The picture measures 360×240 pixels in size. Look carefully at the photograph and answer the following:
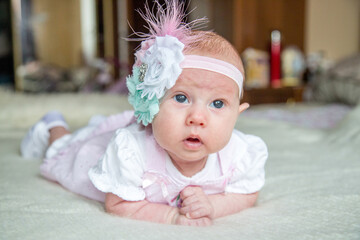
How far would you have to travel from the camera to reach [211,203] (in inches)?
32.0

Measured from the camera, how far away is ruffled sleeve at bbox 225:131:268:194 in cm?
87

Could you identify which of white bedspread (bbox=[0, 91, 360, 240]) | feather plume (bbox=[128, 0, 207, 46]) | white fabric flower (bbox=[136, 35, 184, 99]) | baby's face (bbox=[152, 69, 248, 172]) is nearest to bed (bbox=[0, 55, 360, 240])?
white bedspread (bbox=[0, 91, 360, 240])

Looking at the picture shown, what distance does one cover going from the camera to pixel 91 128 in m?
1.25

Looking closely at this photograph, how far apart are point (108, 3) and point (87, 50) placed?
532 millimetres

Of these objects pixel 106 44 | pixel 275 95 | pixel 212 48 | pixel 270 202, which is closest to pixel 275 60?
pixel 275 95

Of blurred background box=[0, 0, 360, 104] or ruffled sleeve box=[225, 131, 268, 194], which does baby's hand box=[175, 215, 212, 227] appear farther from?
blurred background box=[0, 0, 360, 104]

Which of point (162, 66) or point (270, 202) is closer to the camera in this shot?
point (162, 66)

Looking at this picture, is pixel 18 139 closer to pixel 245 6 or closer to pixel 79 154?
pixel 79 154

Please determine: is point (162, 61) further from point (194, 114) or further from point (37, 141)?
point (37, 141)

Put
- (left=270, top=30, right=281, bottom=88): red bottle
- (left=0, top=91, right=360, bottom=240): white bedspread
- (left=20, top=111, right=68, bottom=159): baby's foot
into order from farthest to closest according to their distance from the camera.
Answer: (left=270, top=30, right=281, bottom=88): red bottle → (left=20, top=111, right=68, bottom=159): baby's foot → (left=0, top=91, right=360, bottom=240): white bedspread

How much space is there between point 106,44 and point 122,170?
137 inches

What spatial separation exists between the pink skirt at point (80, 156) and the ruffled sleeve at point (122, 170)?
0.13m

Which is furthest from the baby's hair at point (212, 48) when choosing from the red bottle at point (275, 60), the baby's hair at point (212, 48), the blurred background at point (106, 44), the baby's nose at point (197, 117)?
the red bottle at point (275, 60)

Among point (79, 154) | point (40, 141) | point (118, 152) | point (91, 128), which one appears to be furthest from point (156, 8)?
point (40, 141)
